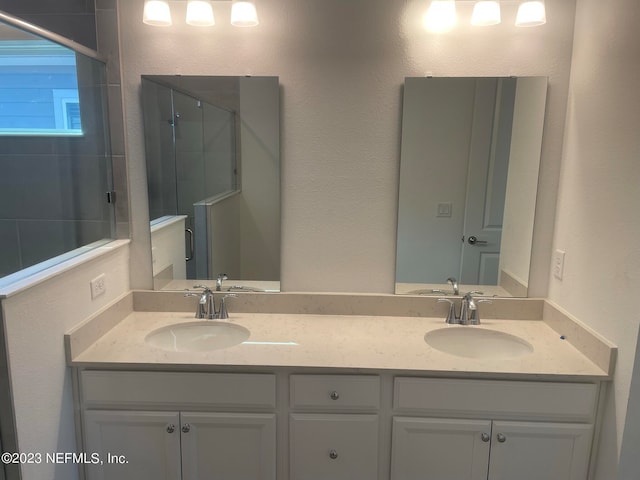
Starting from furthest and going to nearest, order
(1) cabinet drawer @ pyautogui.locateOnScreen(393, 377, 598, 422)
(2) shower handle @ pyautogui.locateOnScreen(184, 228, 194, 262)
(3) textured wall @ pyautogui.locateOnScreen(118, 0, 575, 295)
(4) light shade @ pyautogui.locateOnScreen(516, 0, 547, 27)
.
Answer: (2) shower handle @ pyautogui.locateOnScreen(184, 228, 194, 262) → (3) textured wall @ pyautogui.locateOnScreen(118, 0, 575, 295) → (4) light shade @ pyautogui.locateOnScreen(516, 0, 547, 27) → (1) cabinet drawer @ pyautogui.locateOnScreen(393, 377, 598, 422)

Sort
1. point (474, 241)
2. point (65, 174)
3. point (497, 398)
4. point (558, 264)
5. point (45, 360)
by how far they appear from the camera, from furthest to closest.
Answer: point (65, 174), point (474, 241), point (558, 264), point (497, 398), point (45, 360)

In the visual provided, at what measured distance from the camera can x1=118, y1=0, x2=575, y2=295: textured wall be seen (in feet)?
5.81

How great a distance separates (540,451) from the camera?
1536 millimetres

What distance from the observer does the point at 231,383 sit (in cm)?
153

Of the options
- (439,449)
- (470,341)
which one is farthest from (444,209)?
(439,449)

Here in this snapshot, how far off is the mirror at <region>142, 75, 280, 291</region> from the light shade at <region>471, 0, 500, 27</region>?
86cm

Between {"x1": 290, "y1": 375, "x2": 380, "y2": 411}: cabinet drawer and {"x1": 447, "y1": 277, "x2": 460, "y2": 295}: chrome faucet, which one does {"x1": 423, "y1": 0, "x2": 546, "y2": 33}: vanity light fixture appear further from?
{"x1": 290, "y1": 375, "x2": 380, "y2": 411}: cabinet drawer

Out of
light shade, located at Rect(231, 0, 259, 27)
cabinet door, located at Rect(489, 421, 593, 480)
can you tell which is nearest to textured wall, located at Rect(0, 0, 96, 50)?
light shade, located at Rect(231, 0, 259, 27)

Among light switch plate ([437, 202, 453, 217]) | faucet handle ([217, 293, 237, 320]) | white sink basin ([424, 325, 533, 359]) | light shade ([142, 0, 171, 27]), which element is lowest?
white sink basin ([424, 325, 533, 359])

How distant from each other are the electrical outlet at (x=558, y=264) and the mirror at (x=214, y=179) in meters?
1.21

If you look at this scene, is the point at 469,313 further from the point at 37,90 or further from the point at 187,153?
the point at 37,90

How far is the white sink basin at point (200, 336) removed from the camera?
183cm

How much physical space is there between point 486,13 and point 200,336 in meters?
1.78

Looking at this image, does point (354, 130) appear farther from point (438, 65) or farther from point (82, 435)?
point (82, 435)
